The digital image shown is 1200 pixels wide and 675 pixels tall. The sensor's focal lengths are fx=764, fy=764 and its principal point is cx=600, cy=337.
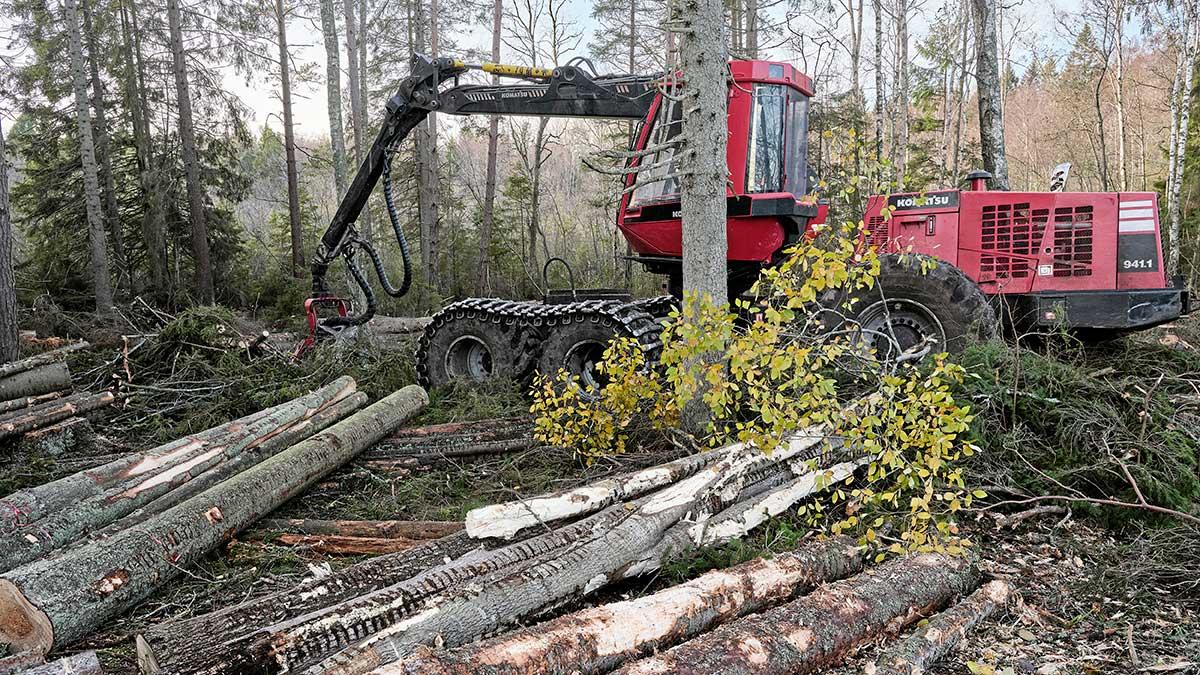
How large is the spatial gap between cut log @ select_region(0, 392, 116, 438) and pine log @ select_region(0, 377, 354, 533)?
5.05ft

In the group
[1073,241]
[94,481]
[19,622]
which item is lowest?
[19,622]

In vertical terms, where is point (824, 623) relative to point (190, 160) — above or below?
below

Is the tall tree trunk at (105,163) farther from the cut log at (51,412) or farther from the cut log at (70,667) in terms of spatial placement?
the cut log at (70,667)

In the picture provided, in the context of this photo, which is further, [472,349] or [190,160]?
[190,160]

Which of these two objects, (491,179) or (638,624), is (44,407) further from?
(491,179)

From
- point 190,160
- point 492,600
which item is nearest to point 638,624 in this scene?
point 492,600

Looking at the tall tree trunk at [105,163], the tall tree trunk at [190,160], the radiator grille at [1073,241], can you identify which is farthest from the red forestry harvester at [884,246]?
the tall tree trunk at [105,163]

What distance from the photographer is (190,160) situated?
14812 mm

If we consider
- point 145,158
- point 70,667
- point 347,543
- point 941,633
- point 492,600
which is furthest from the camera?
point 145,158

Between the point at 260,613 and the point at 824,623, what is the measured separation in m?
2.26

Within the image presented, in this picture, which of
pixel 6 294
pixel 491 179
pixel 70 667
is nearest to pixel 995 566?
pixel 70 667

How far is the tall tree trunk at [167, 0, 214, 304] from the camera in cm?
1451

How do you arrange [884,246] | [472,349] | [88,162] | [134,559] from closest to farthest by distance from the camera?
[134,559], [884,246], [472,349], [88,162]

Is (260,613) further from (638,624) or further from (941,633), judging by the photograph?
(941,633)
